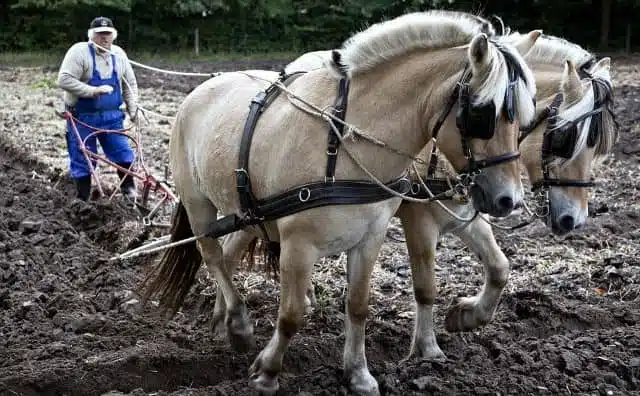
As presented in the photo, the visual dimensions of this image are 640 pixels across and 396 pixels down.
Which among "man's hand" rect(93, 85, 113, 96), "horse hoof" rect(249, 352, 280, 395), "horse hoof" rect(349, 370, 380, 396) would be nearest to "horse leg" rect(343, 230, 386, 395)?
"horse hoof" rect(349, 370, 380, 396)

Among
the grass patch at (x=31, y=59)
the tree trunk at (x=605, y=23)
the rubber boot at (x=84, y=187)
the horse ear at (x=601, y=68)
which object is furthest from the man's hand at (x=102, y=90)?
the tree trunk at (x=605, y=23)

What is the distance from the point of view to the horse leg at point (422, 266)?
453cm

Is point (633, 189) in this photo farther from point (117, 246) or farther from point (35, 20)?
point (35, 20)

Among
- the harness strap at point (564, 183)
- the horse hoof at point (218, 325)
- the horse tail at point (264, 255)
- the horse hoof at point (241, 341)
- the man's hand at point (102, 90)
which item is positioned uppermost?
the harness strap at point (564, 183)

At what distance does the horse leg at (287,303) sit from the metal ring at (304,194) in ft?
0.66

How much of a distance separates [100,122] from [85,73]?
539 mm

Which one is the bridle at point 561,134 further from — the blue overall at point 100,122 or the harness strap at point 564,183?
the blue overall at point 100,122

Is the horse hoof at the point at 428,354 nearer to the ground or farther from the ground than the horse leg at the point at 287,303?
nearer to the ground

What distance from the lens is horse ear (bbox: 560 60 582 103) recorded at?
4.40m

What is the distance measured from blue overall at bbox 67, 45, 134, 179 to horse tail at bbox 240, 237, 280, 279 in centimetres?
306

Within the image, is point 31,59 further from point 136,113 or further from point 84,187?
point 136,113

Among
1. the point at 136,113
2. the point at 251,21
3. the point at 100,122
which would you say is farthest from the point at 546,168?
the point at 251,21

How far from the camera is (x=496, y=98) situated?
333 cm

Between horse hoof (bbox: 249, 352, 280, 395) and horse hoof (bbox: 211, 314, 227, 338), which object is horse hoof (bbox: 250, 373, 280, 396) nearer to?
horse hoof (bbox: 249, 352, 280, 395)
